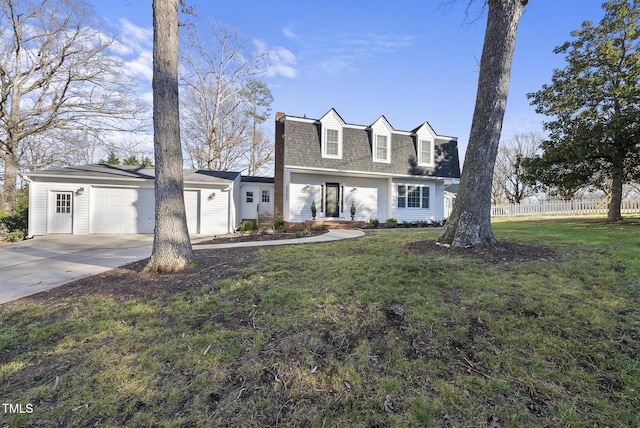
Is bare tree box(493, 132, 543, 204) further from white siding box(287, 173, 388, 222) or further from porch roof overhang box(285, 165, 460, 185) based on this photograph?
white siding box(287, 173, 388, 222)

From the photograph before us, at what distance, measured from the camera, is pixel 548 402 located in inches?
80.5

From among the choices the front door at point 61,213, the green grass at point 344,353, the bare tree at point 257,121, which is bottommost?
the green grass at point 344,353

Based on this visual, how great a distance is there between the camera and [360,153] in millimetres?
15305

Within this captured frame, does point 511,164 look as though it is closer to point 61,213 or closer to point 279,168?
point 279,168

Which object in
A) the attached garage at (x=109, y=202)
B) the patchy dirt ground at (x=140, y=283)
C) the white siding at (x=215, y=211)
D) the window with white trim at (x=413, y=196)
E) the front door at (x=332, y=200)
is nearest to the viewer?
the patchy dirt ground at (x=140, y=283)

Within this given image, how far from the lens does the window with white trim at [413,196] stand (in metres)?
16.3

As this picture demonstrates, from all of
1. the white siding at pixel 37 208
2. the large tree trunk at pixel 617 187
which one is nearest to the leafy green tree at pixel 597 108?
the large tree trunk at pixel 617 187

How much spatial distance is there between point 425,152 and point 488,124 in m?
11.3

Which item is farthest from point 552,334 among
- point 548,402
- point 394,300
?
point 394,300

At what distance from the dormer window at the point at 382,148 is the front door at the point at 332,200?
2.90 metres

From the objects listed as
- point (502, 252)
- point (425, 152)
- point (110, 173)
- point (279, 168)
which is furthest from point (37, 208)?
point (425, 152)

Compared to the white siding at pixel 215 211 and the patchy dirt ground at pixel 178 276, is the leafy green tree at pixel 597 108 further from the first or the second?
the white siding at pixel 215 211

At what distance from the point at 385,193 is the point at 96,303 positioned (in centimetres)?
1450

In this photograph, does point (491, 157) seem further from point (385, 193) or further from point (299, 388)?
point (385, 193)
